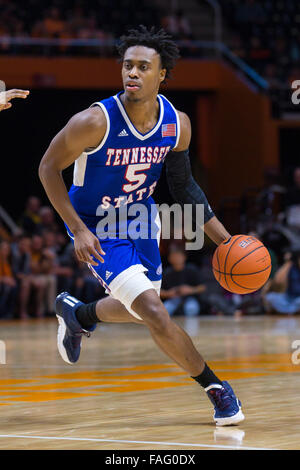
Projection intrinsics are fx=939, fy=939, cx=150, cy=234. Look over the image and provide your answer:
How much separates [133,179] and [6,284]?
10242 mm

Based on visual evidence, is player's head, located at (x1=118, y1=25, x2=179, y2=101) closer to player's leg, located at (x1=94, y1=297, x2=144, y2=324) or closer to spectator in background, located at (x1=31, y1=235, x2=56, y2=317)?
player's leg, located at (x1=94, y1=297, x2=144, y2=324)

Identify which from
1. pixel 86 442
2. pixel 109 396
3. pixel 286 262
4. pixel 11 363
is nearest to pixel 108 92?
pixel 286 262

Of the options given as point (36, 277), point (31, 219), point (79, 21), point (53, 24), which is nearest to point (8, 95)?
point (36, 277)

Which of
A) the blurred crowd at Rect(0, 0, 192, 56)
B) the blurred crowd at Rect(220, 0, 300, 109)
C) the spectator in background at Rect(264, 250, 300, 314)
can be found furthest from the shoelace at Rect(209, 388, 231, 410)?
the blurred crowd at Rect(220, 0, 300, 109)

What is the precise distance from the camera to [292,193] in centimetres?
1728

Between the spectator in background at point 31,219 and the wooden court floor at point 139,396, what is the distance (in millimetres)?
6288

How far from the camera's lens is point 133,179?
208 inches

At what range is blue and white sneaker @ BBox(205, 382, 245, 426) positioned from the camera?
15.3 feet

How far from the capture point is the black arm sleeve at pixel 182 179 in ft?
18.5

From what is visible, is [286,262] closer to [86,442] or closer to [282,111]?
[282,111]

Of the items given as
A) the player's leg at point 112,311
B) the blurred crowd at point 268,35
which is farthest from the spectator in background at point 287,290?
the player's leg at point 112,311

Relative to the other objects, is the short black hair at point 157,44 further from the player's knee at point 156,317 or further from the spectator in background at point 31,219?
the spectator in background at point 31,219
